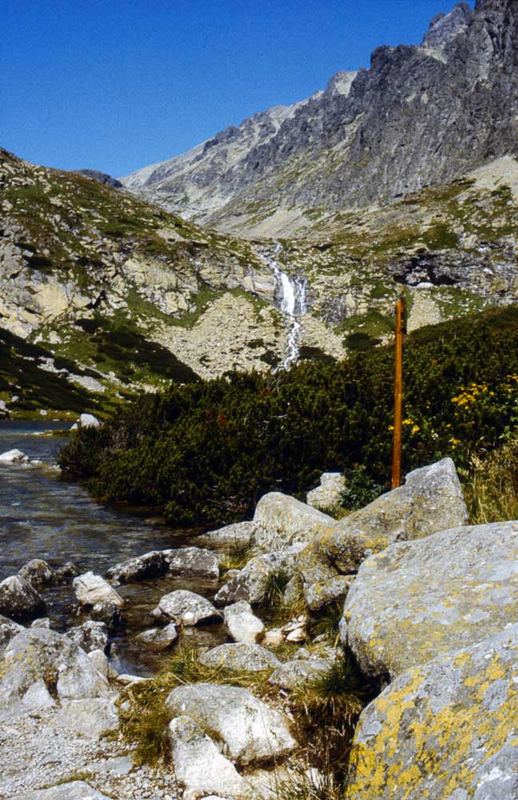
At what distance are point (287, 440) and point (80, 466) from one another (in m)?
12.3

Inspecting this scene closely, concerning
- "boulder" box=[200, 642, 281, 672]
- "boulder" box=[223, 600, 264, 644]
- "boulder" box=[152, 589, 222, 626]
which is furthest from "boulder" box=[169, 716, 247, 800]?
"boulder" box=[152, 589, 222, 626]

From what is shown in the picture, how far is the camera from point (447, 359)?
1602 cm

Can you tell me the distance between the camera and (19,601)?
8898mm

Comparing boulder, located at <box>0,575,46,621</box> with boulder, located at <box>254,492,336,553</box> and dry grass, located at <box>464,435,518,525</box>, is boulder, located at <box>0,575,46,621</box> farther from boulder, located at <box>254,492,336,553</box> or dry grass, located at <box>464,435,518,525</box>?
dry grass, located at <box>464,435,518,525</box>

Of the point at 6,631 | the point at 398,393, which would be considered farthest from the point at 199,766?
the point at 398,393

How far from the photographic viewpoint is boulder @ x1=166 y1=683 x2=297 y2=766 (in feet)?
13.5

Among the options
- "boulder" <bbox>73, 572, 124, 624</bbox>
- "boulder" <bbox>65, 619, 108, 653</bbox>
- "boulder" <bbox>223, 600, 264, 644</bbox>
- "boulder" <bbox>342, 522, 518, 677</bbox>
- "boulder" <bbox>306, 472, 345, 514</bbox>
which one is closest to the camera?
"boulder" <bbox>342, 522, 518, 677</bbox>

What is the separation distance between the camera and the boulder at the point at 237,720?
4.13 m

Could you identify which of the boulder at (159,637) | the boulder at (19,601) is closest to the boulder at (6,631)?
the boulder at (159,637)

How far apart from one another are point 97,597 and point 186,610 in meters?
1.73

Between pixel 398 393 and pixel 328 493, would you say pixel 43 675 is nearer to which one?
pixel 398 393

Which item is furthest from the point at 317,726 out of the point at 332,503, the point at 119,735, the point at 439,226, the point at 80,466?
the point at 439,226

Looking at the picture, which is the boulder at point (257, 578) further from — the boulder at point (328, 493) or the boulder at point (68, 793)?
the boulder at point (68, 793)

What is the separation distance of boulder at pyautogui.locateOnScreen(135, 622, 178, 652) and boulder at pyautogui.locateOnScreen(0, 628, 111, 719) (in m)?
1.83
